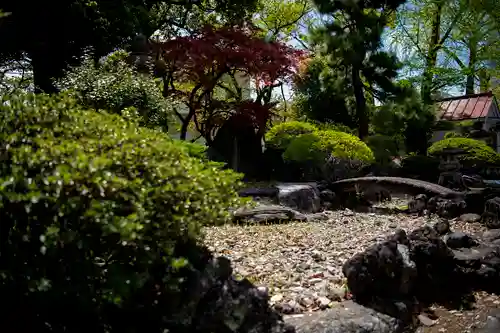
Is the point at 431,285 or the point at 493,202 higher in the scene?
the point at 493,202

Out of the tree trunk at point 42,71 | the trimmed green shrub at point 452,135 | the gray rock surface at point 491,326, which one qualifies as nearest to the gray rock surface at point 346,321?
the gray rock surface at point 491,326

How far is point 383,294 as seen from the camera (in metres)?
3.49

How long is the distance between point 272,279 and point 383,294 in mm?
830

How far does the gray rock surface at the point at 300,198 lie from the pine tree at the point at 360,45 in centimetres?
610

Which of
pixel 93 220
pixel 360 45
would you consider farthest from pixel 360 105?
pixel 93 220

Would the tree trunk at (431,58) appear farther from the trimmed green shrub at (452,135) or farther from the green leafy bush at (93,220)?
the green leafy bush at (93,220)

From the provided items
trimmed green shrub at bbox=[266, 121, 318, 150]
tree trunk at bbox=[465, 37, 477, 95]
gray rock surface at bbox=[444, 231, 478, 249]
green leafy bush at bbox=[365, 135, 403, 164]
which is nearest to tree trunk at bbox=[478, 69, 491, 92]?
tree trunk at bbox=[465, 37, 477, 95]

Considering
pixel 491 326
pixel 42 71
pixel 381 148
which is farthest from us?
pixel 381 148

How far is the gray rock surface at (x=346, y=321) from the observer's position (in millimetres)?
2852

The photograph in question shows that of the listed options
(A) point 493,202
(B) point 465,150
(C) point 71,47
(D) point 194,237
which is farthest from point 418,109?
(D) point 194,237

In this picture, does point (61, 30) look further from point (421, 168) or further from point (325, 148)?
point (421, 168)

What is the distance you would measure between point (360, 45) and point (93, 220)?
12670mm

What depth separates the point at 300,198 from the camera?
8.08 metres

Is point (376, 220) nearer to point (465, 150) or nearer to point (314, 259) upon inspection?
point (314, 259)
